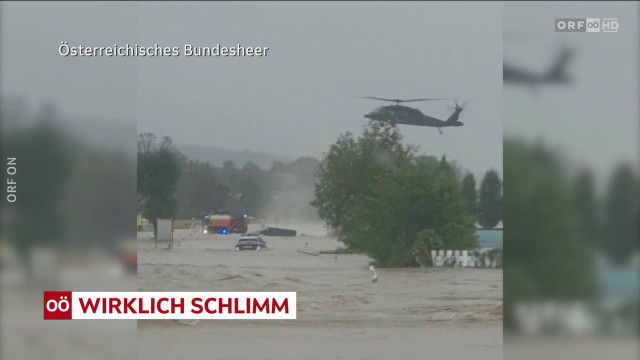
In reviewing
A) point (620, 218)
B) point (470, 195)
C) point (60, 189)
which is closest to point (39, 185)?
point (60, 189)

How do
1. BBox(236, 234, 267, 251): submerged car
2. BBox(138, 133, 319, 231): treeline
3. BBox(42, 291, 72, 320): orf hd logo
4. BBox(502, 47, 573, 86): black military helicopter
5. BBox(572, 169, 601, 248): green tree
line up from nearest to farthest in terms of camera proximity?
BBox(572, 169, 601, 248): green tree
BBox(502, 47, 573, 86): black military helicopter
BBox(42, 291, 72, 320): orf hd logo
BBox(138, 133, 319, 231): treeline
BBox(236, 234, 267, 251): submerged car

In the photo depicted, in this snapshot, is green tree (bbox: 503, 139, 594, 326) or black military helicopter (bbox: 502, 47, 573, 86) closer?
green tree (bbox: 503, 139, 594, 326)

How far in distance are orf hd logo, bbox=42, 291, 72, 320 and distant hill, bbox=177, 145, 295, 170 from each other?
3.97 ft

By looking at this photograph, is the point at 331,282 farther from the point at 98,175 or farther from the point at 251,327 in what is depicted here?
the point at 98,175

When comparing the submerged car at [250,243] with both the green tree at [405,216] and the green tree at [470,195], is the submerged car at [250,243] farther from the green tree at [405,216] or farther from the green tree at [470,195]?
the green tree at [470,195]

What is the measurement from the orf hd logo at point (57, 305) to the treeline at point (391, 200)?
1.76 meters

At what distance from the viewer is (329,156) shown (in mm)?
5535

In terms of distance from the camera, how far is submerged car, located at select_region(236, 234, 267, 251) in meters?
5.64

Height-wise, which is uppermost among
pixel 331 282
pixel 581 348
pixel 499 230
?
pixel 499 230

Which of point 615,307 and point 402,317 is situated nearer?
point 615,307

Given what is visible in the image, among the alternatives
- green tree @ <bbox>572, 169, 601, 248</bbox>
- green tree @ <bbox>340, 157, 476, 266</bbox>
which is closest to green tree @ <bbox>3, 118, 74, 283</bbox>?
green tree @ <bbox>340, 157, 476, 266</bbox>

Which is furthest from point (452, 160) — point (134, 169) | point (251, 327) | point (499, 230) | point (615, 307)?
point (134, 169)

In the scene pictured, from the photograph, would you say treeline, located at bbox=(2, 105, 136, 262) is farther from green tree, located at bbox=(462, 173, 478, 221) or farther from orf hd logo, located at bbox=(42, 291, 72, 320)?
green tree, located at bbox=(462, 173, 478, 221)

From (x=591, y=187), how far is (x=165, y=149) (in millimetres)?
2727
